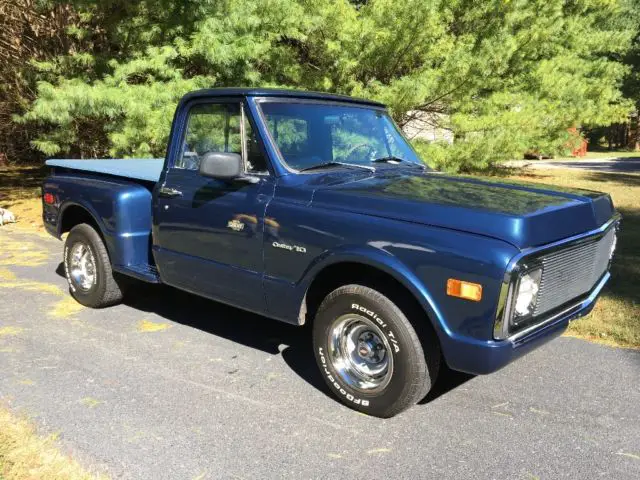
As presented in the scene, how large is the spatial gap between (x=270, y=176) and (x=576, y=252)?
194 cm

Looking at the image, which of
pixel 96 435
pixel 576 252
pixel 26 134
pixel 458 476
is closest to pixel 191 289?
pixel 96 435

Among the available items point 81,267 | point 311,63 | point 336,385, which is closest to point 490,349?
point 336,385

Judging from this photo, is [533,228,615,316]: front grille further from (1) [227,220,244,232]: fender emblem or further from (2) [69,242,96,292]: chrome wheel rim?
(2) [69,242,96,292]: chrome wheel rim

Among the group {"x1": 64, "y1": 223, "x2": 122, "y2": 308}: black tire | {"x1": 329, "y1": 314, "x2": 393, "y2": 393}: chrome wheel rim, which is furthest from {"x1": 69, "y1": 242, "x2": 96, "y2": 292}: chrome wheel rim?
{"x1": 329, "y1": 314, "x2": 393, "y2": 393}: chrome wheel rim

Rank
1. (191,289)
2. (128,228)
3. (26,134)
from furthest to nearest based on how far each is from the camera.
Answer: (26,134), (128,228), (191,289)

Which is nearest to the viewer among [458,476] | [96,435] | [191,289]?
[458,476]

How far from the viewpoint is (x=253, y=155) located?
398 centimetres

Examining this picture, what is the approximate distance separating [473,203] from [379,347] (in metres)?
1.01

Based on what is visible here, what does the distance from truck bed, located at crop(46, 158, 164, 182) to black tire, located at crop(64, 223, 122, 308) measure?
0.57 metres

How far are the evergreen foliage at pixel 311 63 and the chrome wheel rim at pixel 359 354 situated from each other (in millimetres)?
6712

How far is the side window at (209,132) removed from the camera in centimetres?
412

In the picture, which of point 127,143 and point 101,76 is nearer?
point 127,143

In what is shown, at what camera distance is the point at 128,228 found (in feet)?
16.1

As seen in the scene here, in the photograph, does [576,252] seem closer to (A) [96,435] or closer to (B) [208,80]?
(A) [96,435]
